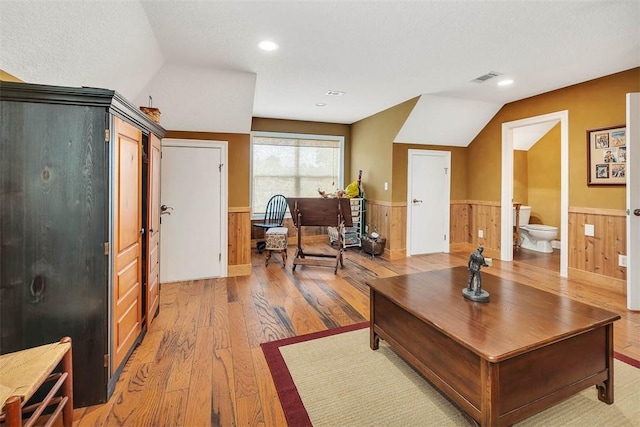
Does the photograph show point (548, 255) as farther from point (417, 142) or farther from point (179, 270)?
point (179, 270)

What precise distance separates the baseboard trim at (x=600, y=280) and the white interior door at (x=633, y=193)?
0.69 meters

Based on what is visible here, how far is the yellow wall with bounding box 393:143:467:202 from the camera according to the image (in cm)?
531

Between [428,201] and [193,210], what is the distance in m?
4.00

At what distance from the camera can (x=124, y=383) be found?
1907 millimetres

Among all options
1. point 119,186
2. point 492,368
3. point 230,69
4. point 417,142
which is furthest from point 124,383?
point 417,142

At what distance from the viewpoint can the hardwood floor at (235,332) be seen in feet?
5.50

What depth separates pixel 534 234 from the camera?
558 cm

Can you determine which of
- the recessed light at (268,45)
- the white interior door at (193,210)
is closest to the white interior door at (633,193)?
the recessed light at (268,45)

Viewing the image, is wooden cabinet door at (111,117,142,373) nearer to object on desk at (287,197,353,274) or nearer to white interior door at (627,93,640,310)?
object on desk at (287,197,353,274)

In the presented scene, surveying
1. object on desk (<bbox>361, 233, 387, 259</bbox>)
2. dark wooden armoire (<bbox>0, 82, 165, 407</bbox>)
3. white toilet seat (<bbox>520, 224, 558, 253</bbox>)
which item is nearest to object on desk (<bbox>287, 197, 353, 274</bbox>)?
object on desk (<bbox>361, 233, 387, 259</bbox>)

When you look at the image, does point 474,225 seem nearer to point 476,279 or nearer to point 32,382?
point 476,279

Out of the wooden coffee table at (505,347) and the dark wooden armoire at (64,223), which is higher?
the dark wooden armoire at (64,223)

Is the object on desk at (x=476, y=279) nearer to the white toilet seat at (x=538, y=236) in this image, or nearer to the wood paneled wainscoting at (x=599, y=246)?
the wood paneled wainscoting at (x=599, y=246)

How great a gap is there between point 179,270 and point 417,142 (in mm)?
4299
